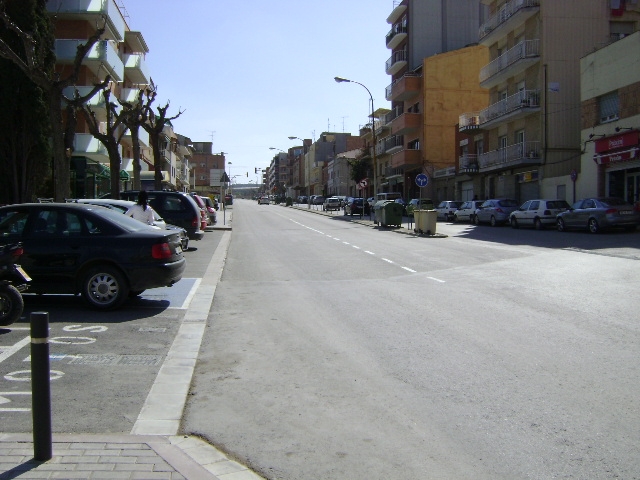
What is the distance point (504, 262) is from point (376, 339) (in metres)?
9.29

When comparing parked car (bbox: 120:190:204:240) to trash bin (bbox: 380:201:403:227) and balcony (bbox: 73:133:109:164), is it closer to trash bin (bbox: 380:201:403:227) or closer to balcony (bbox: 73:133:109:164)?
balcony (bbox: 73:133:109:164)

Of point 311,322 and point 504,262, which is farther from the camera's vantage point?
point 504,262

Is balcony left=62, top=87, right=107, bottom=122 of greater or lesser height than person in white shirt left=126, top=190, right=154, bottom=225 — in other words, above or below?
above

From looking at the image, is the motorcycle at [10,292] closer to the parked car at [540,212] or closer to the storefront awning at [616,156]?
the parked car at [540,212]

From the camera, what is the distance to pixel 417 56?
195ft

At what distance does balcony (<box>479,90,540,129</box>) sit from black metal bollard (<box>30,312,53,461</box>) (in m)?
37.8

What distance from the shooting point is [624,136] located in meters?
28.2

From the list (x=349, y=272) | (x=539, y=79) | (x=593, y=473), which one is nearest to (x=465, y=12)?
(x=539, y=79)

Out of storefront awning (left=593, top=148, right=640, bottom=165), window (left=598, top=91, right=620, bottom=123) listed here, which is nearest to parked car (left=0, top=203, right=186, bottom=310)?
storefront awning (left=593, top=148, right=640, bottom=165)

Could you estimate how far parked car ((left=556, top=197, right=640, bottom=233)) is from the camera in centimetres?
2422

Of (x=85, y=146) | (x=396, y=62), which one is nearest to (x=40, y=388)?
(x=85, y=146)

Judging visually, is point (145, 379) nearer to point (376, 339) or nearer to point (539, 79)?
point (376, 339)

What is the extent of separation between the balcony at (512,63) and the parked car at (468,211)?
8.88m

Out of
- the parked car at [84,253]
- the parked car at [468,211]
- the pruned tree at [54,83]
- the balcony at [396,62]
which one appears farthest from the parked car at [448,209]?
the parked car at [84,253]
